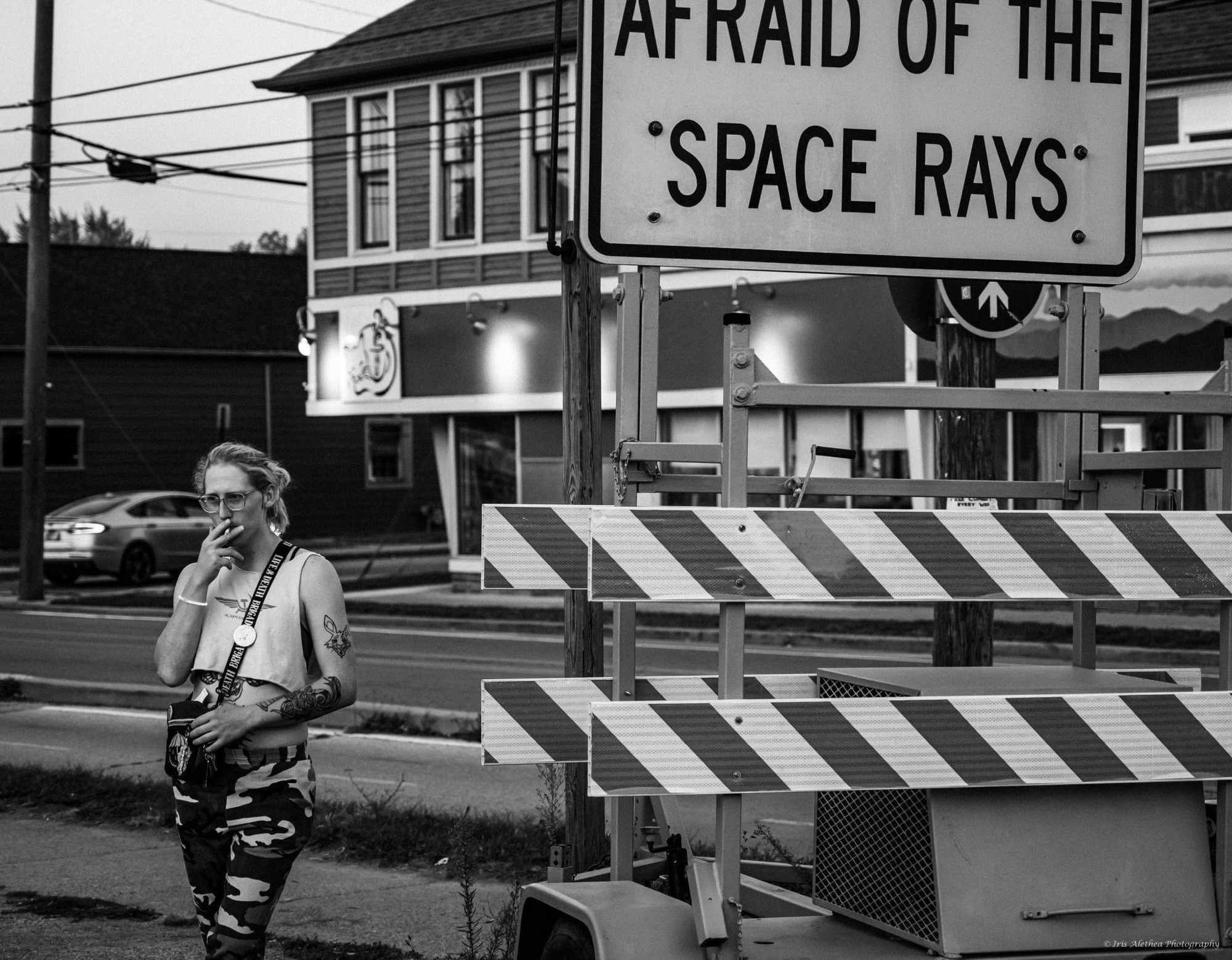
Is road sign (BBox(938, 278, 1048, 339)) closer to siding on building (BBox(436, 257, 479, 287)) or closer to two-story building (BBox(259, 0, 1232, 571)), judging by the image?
two-story building (BBox(259, 0, 1232, 571))

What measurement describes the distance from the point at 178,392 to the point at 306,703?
36364 mm

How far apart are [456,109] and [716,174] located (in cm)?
2213

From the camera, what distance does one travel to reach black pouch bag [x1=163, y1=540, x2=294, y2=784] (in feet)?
14.1

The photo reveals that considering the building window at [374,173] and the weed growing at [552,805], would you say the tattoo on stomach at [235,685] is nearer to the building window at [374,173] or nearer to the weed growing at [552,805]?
the weed growing at [552,805]

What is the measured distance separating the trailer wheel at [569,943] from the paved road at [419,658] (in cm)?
889

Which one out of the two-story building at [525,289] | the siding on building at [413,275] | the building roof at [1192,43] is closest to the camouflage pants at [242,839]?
the two-story building at [525,289]

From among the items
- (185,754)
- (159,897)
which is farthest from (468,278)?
(185,754)

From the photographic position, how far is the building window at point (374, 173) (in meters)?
25.8

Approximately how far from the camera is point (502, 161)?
24.6 m

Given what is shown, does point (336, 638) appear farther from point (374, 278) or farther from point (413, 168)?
point (374, 278)

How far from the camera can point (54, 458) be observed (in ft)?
125

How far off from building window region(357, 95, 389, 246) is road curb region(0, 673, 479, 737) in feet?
42.5

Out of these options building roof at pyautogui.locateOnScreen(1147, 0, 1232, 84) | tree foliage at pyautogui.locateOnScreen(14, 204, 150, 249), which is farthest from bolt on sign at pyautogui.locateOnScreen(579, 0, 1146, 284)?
tree foliage at pyautogui.locateOnScreen(14, 204, 150, 249)

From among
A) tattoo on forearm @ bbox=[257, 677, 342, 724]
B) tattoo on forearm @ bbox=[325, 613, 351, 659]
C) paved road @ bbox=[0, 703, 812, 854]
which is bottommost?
paved road @ bbox=[0, 703, 812, 854]
